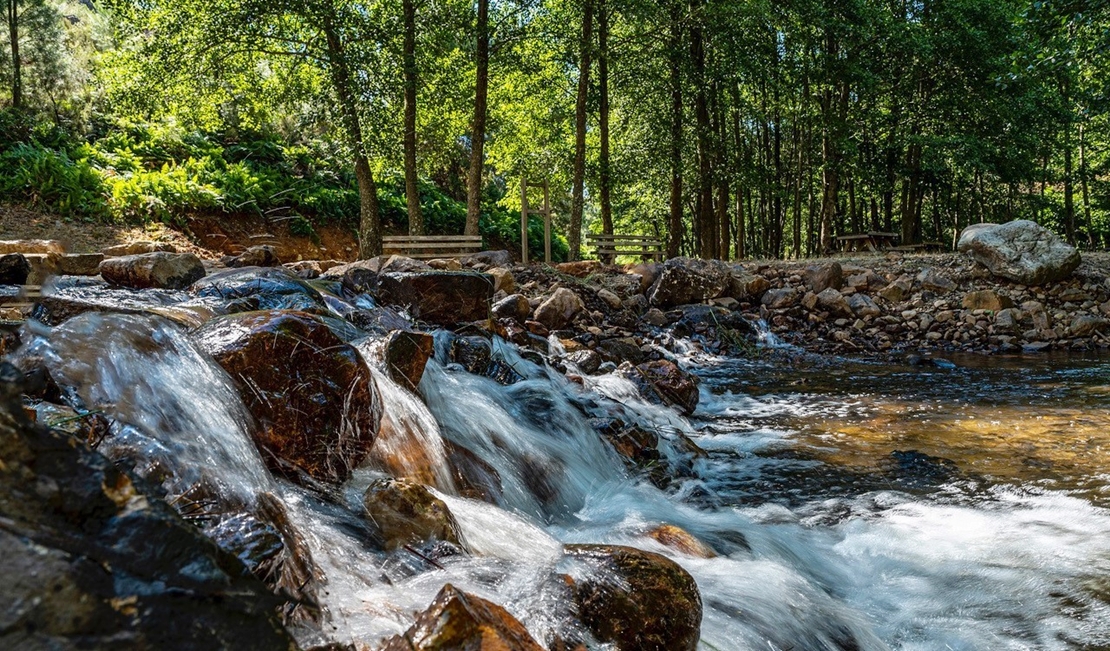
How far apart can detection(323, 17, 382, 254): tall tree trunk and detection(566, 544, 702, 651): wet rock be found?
14.5m

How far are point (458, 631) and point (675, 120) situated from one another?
2137 cm

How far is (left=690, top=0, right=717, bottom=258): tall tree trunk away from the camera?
840 inches

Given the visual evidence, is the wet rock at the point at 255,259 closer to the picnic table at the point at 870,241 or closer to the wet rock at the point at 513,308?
the wet rock at the point at 513,308

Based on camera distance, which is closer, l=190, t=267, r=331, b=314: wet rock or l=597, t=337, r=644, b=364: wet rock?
l=190, t=267, r=331, b=314: wet rock

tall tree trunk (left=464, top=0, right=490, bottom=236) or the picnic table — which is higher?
tall tree trunk (left=464, top=0, right=490, bottom=236)

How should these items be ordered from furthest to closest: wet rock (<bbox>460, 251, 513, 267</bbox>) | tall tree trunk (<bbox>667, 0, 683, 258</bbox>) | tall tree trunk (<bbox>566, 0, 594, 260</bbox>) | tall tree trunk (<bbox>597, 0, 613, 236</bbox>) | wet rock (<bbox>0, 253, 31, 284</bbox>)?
tall tree trunk (<bbox>667, 0, 683, 258</bbox>)
tall tree trunk (<bbox>597, 0, 613, 236</bbox>)
tall tree trunk (<bbox>566, 0, 594, 260</bbox>)
wet rock (<bbox>460, 251, 513, 267</bbox>)
wet rock (<bbox>0, 253, 31, 284</bbox>)

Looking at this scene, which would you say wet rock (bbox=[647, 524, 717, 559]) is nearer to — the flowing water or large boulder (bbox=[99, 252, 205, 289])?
the flowing water

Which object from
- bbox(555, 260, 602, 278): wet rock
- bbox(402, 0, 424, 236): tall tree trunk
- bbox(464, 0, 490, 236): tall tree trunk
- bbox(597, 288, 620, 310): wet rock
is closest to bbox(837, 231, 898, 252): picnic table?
bbox(555, 260, 602, 278): wet rock

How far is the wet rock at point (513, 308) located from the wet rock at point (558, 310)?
352 millimetres

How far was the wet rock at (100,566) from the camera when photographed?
131cm

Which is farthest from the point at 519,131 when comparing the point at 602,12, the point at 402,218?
the point at 602,12

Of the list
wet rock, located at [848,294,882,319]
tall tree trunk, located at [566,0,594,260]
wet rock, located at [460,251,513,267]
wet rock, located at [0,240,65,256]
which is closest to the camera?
wet rock, located at [0,240,65,256]

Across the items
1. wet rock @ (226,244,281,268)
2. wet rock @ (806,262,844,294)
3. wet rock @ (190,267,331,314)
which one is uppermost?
wet rock @ (226,244,281,268)

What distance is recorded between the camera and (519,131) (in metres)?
25.9
